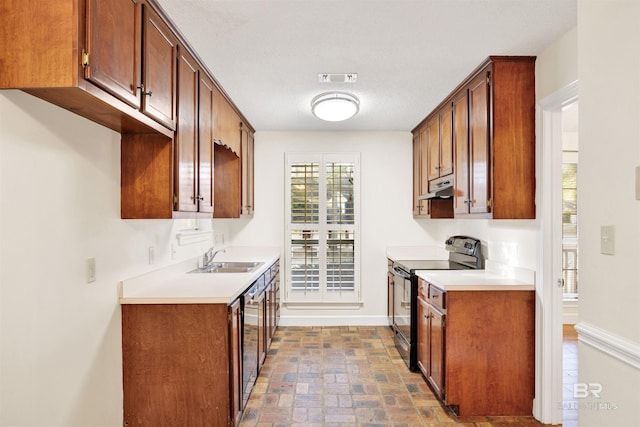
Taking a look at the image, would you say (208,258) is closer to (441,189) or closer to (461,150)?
(441,189)

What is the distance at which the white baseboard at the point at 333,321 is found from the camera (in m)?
4.50

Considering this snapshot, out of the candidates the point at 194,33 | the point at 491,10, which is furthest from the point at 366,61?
the point at 194,33

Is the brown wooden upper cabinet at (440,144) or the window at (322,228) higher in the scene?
the brown wooden upper cabinet at (440,144)

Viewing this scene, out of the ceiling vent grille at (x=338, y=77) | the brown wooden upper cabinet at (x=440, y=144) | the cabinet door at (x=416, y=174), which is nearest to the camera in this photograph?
the ceiling vent grille at (x=338, y=77)

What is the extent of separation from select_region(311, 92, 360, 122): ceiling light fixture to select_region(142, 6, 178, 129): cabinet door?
1349 mm

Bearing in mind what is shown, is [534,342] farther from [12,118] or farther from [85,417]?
[12,118]

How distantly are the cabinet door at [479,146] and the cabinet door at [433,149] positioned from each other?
76cm

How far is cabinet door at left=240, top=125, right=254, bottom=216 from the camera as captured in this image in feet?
12.7

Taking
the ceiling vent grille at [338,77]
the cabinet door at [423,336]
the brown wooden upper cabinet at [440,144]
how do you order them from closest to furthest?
the ceiling vent grille at [338,77]
the cabinet door at [423,336]
the brown wooden upper cabinet at [440,144]

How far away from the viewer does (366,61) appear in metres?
2.48

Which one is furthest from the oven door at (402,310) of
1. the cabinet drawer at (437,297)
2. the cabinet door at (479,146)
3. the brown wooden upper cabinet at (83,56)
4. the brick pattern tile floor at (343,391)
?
the brown wooden upper cabinet at (83,56)

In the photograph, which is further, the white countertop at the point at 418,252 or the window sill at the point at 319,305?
the window sill at the point at 319,305

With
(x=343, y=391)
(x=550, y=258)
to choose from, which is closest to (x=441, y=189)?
(x=550, y=258)

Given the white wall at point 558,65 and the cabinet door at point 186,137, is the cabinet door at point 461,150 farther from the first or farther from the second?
the cabinet door at point 186,137
